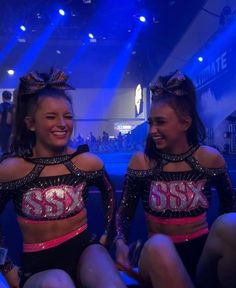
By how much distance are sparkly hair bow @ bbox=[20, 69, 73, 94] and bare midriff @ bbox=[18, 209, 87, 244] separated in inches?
20.0

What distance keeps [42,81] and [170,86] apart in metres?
0.52

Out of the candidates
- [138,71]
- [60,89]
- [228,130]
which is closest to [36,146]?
[60,89]

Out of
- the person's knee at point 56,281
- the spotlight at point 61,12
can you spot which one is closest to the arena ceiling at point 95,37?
the spotlight at point 61,12

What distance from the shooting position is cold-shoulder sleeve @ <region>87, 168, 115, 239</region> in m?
1.48

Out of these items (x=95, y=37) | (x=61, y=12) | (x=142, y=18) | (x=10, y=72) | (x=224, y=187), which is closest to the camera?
(x=224, y=187)

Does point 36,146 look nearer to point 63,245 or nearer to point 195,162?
point 63,245

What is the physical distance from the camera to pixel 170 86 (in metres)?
1.51

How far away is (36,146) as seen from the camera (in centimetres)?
145

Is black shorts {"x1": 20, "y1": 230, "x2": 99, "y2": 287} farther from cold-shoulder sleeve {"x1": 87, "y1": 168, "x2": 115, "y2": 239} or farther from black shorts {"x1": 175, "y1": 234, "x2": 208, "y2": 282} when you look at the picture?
black shorts {"x1": 175, "y1": 234, "x2": 208, "y2": 282}

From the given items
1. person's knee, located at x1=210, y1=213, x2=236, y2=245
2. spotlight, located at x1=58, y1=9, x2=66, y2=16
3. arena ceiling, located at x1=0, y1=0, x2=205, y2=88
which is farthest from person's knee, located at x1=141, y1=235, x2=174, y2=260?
spotlight, located at x1=58, y1=9, x2=66, y2=16

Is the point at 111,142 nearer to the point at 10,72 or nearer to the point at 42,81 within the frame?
the point at 10,72

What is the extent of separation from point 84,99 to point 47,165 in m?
10.1

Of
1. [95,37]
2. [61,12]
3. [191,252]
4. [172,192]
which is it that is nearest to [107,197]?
[172,192]

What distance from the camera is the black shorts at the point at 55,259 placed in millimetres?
1275
